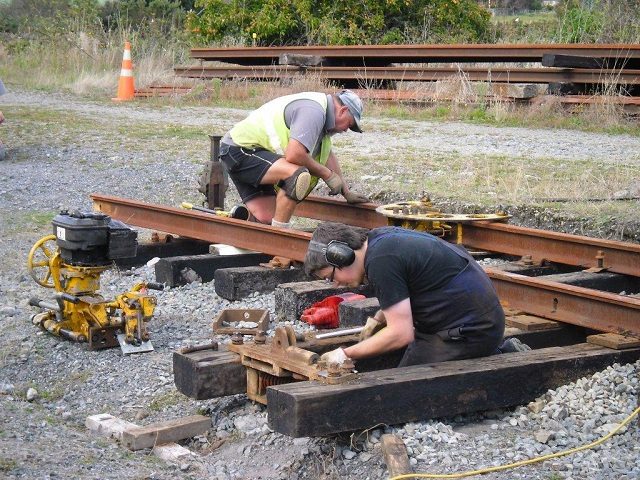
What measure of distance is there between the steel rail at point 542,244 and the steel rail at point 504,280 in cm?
104

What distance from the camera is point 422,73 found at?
53.0 feet

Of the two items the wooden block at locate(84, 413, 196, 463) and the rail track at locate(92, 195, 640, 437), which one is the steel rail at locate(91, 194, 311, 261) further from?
the wooden block at locate(84, 413, 196, 463)

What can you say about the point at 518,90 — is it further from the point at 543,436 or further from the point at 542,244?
the point at 543,436

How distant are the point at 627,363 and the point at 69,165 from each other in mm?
8142

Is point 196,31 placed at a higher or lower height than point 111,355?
higher

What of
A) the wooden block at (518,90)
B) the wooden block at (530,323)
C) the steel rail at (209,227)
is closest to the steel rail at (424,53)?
the wooden block at (518,90)

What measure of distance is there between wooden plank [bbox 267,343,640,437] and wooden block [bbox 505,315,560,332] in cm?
48

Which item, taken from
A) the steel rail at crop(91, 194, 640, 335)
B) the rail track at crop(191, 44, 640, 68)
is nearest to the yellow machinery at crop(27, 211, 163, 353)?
the steel rail at crop(91, 194, 640, 335)

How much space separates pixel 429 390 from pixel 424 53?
12375mm

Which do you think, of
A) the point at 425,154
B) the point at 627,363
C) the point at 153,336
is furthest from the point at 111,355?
the point at 425,154

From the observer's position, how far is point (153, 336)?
592cm

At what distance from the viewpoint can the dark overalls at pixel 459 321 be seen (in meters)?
4.66

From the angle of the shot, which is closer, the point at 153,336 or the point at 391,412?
the point at 391,412

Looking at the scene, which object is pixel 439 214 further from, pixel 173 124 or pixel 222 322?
pixel 173 124
